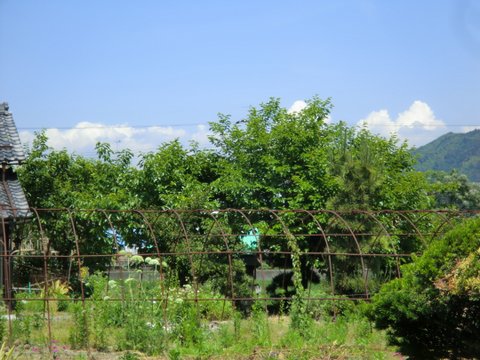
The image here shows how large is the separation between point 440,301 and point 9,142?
43.7 ft

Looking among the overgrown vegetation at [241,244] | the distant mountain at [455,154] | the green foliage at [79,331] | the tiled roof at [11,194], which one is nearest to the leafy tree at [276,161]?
the overgrown vegetation at [241,244]

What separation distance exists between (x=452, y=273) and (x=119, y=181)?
13.8 meters

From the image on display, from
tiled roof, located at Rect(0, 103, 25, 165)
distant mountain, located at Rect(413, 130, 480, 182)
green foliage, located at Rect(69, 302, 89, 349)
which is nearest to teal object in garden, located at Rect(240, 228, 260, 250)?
tiled roof, located at Rect(0, 103, 25, 165)

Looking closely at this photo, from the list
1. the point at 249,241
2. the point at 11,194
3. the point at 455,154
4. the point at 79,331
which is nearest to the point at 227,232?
the point at 249,241

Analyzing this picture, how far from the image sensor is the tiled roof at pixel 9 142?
17.2m

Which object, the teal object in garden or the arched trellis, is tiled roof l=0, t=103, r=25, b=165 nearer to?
the arched trellis

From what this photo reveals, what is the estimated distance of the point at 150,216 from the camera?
17.0 m

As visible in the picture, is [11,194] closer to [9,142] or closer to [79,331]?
[9,142]

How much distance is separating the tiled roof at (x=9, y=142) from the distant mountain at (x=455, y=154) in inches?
3557

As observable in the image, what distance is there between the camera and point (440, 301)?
6.77 m

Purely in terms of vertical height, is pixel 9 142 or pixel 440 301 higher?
pixel 9 142

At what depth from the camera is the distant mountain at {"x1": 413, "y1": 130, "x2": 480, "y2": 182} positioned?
106500 millimetres

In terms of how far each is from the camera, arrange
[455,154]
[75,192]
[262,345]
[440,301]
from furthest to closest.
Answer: [455,154], [75,192], [262,345], [440,301]

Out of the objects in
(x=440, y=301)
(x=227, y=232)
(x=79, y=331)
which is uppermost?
(x=227, y=232)
